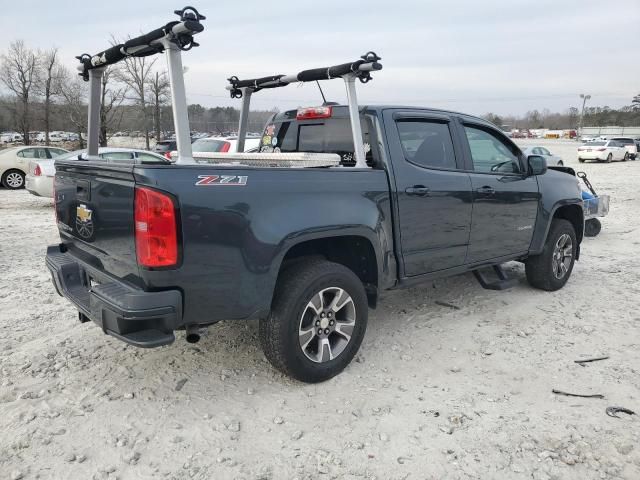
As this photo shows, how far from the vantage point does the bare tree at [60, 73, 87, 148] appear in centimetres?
2770

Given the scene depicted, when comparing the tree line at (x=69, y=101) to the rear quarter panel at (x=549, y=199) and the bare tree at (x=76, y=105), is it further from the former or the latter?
the rear quarter panel at (x=549, y=199)

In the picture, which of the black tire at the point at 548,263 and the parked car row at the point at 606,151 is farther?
the parked car row at the point at 606,151

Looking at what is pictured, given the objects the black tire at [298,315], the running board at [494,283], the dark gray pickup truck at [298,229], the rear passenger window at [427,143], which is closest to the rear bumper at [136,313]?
the dark gray pickup truck at [298,229]

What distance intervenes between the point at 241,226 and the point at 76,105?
99.2 ft

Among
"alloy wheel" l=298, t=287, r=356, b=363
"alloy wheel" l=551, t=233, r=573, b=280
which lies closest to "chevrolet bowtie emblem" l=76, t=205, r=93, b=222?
"alloy wheel" l=298, t=287, r=356, b=363

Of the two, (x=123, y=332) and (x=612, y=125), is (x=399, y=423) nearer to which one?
(x=123, y=332)

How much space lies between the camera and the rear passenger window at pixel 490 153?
15.5ft

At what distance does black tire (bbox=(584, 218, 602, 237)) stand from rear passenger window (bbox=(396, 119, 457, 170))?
17.9 feet

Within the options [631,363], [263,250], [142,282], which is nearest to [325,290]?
[263,250]

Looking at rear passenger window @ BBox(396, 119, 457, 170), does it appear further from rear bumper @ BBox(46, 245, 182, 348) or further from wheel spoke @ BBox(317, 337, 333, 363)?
rear bumper @ BBox(46, 245, 182, 348)

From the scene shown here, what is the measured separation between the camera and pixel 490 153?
16.2ft

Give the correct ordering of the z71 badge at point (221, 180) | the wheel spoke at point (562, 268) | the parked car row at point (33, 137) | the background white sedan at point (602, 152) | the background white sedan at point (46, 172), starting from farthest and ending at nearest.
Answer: the parked car row at point (33, 137) → the background white sedan at point (602, 152) → the background white sedan at point (46, 172) → the wheel spoke at point (562, 268) → the z71 badge at point (221, 180)

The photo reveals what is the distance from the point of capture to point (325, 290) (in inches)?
135

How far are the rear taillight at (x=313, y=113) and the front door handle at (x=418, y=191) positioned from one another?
1.01 m
